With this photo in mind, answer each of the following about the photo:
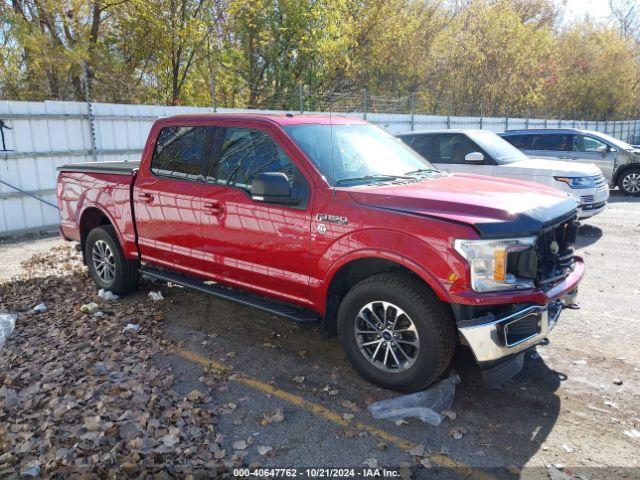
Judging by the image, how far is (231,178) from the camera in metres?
4.63

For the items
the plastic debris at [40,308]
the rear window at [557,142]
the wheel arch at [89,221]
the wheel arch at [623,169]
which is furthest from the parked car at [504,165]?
the plastic debris at [40,308]

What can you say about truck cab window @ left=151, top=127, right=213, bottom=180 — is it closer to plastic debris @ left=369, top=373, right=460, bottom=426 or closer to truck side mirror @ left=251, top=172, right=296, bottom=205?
truck side mirror @ left=251, top=172, right=296, bottom=205

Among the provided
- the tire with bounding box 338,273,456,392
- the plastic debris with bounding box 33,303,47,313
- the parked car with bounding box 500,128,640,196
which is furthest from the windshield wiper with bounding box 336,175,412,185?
the parked car with bounding box 500,128,640,196

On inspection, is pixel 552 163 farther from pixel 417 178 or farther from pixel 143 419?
pixel 143 419

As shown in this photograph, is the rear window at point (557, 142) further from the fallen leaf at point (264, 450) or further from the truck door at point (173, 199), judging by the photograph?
the fallen leaf at point (264, 450)

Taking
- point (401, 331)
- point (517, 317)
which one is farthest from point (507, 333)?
point (401, 331)

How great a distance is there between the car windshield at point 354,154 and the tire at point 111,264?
105 inches

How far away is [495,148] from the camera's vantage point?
9.34 m

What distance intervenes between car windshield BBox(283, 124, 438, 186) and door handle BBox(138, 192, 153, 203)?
1.75 metres

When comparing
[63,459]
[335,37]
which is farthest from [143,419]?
[335,37]

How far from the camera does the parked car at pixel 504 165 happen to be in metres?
8.84

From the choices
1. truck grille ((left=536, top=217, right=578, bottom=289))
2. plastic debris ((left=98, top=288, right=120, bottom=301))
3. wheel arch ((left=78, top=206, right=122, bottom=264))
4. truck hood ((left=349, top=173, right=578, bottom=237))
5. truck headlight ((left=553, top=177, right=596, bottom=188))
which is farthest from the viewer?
truck headlight ((left=553, top=177, right=596, bottom=188))

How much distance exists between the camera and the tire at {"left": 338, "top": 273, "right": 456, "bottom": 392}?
3537mm

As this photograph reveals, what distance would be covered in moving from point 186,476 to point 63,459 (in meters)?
0.80
